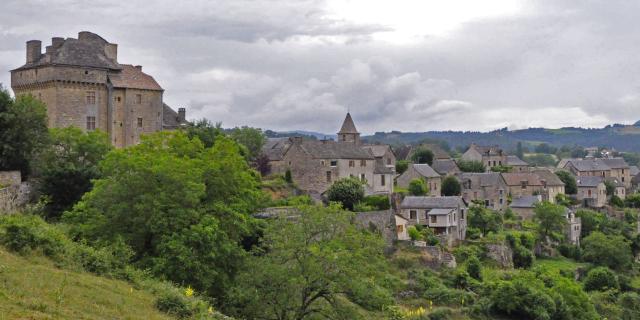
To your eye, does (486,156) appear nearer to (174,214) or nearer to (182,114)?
(182,114)

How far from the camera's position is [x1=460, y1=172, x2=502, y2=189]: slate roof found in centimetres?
10038

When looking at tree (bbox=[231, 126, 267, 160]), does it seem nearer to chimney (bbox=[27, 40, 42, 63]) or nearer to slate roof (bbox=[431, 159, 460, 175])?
chimney (bbox=[27, 40, 42, 63])

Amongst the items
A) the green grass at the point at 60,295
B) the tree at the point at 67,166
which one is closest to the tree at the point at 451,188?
the tree at the point at 67,166

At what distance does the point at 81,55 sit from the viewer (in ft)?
196

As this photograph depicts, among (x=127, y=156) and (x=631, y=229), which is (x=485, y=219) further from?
(x=127, y=156)

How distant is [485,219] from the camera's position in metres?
80.4

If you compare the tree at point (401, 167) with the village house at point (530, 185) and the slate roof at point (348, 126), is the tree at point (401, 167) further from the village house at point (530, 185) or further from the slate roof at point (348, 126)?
the village house at point (530, 185)

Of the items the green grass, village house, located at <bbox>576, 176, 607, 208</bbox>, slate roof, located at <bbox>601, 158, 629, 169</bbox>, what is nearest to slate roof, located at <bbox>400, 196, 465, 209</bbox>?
the green grass

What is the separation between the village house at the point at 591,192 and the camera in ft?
387

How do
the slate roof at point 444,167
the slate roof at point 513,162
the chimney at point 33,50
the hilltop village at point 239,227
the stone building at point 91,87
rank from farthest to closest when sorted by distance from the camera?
the slate roof at point 513,162
the slate roof at point 444,167
the chimney at point 33,50
the stone building at point 91,87
the hilltop village at point 239,227

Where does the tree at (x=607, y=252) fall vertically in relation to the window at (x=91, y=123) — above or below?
below

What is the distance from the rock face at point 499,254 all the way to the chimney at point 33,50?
148 ft

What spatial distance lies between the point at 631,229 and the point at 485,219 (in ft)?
108

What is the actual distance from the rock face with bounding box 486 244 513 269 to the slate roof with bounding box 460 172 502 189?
29.8 meters
